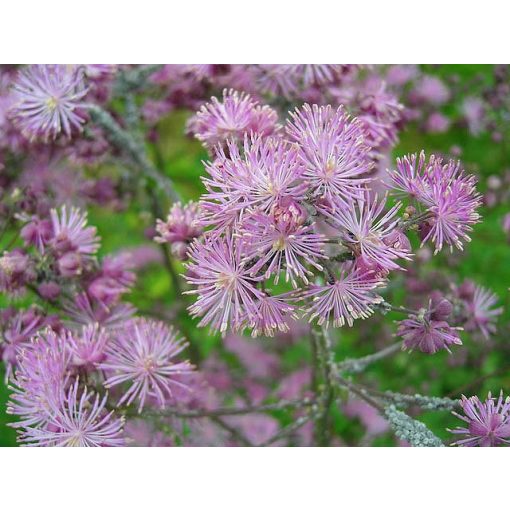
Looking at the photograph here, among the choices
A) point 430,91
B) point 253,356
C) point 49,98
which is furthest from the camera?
point 253,356

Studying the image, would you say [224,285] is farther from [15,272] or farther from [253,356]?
[253,356]

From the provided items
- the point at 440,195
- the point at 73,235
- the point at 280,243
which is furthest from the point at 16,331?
the point at 440,195

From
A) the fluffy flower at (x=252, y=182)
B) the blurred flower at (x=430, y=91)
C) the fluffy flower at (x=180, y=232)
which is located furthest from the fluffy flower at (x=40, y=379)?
the blurred flower at (x=430, y=91)

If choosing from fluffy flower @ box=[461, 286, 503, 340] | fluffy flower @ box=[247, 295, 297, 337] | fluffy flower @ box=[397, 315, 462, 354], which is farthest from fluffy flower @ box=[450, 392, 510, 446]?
fluffy flower @ box=[247, 295, 297, 337]

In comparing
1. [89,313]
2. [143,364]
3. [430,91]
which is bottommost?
[143,364]

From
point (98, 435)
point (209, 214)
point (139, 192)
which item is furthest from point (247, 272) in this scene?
point (139, 192)

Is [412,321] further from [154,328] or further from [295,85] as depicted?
[295,85]

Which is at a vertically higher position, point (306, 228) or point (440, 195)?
point (440, 195)
